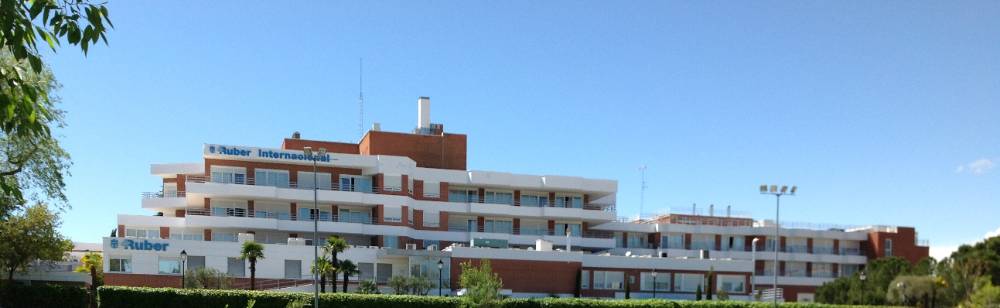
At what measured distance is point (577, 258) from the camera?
207 feet

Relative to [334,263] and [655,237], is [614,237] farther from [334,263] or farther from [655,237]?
[334,263]

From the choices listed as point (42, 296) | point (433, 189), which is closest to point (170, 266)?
point (42, 296)

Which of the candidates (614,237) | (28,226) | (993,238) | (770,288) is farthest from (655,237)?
Result: (28,226)

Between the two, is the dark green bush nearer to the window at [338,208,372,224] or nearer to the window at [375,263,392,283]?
the window at [375,263,392,283]

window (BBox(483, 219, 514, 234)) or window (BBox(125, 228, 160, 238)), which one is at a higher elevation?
window (BBox(483, 219, 514, 234))

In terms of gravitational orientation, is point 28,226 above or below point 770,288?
above

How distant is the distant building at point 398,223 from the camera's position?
2329 inches

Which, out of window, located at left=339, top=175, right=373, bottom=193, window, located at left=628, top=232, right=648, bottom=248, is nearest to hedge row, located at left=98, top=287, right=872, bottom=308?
window, located at left=339, top=175, right=373, bottom=193

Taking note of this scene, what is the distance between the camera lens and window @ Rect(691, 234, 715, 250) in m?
80.7

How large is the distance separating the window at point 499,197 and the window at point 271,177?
50.5 ft

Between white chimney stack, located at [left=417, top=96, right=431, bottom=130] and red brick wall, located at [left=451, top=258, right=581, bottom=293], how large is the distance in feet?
54.9

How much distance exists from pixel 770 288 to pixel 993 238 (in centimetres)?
1733

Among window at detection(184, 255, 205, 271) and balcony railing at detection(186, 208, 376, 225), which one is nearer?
window at detection(184, 255, 205, 271)

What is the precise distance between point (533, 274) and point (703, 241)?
25044mm
